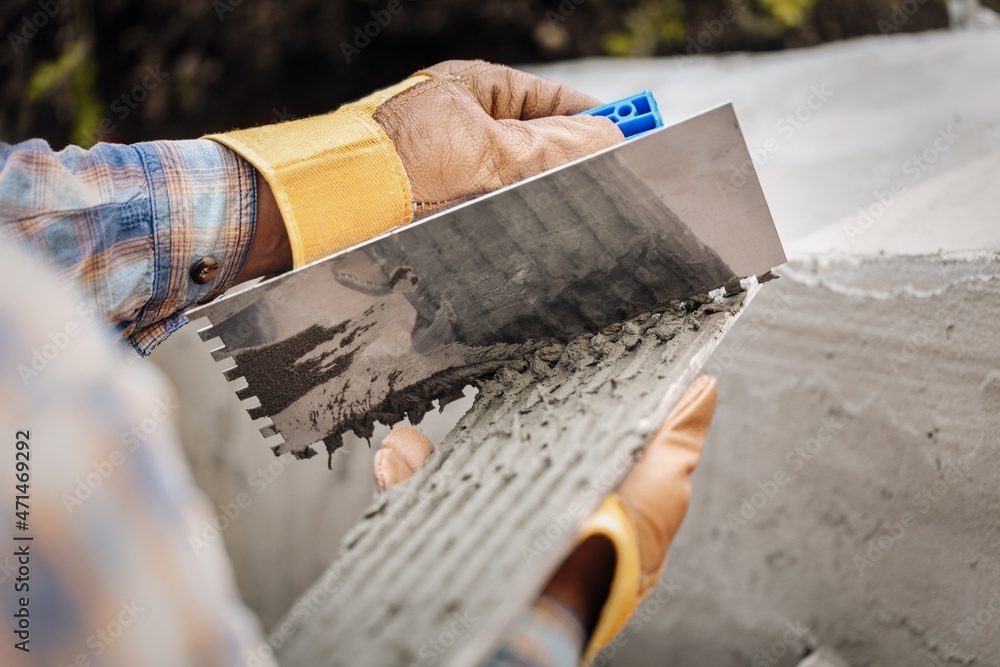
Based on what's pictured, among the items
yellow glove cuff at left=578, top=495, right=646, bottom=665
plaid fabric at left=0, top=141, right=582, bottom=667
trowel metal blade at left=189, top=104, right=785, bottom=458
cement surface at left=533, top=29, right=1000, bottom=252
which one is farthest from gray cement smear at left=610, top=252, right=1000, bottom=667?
plaid fabric at left=0, top=141, right=582, bottom=667

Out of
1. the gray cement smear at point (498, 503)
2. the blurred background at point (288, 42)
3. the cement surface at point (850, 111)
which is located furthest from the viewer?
the blurred background at point (288, 42)

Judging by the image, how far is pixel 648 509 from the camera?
1.07 metres

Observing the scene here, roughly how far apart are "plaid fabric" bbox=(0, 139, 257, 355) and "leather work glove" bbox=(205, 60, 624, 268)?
3.6 inches

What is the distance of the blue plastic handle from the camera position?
1.42 m

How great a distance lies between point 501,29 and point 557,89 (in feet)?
6.84

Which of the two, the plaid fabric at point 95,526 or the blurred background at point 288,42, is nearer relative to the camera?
the plaid fabric at point 95,526

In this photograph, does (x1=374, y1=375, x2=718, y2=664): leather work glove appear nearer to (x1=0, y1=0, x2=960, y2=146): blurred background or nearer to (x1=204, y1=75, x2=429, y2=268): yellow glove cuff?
(x1=204, y1=75, x2=429, y2=268): yellow glove cuff

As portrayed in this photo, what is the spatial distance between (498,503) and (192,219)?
745 mm

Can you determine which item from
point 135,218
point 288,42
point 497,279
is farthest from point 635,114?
point 288,42

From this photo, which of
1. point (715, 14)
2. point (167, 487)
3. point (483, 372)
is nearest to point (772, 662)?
point (483, 372)

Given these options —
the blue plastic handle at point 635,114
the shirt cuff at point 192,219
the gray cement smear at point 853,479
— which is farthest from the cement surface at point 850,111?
the shirt cuff at point 192,219

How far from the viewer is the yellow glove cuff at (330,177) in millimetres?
1271

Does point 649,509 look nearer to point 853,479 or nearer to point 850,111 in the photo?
point 853,479

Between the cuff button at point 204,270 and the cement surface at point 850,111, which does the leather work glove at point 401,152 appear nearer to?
the cuff button at point 204,270
